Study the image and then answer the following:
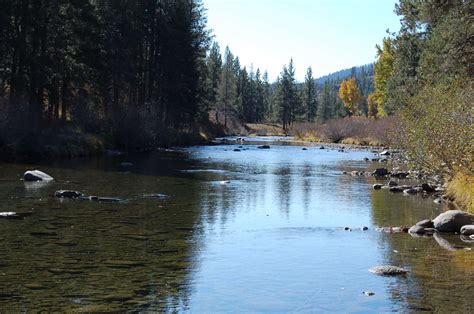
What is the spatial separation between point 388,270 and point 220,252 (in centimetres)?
358

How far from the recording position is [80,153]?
3716 cm

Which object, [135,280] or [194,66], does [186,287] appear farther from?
[194,66]

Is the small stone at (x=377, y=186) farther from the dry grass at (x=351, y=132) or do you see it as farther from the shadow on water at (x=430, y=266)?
the dry grass at (x=351, y=132)

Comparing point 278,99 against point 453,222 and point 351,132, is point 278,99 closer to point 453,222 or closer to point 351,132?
point 351,132

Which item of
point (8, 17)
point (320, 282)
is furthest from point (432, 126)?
point (8, 17)

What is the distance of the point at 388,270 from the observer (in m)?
10.4

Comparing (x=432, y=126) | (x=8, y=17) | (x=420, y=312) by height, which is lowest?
(x=420, y=312)

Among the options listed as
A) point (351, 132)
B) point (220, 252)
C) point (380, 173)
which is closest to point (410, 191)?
point (380, 173)

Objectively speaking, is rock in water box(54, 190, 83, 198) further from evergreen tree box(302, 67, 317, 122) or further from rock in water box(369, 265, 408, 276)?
evergreen tree box(302, 67, 317, 122)

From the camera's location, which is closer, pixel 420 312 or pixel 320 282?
pixel 420 312

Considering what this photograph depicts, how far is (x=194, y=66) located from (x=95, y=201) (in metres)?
45.6

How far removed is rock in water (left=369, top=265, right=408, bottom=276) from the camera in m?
10.4

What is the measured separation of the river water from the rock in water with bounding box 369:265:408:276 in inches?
9.9

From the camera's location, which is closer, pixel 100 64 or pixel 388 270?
pixel 388 270
